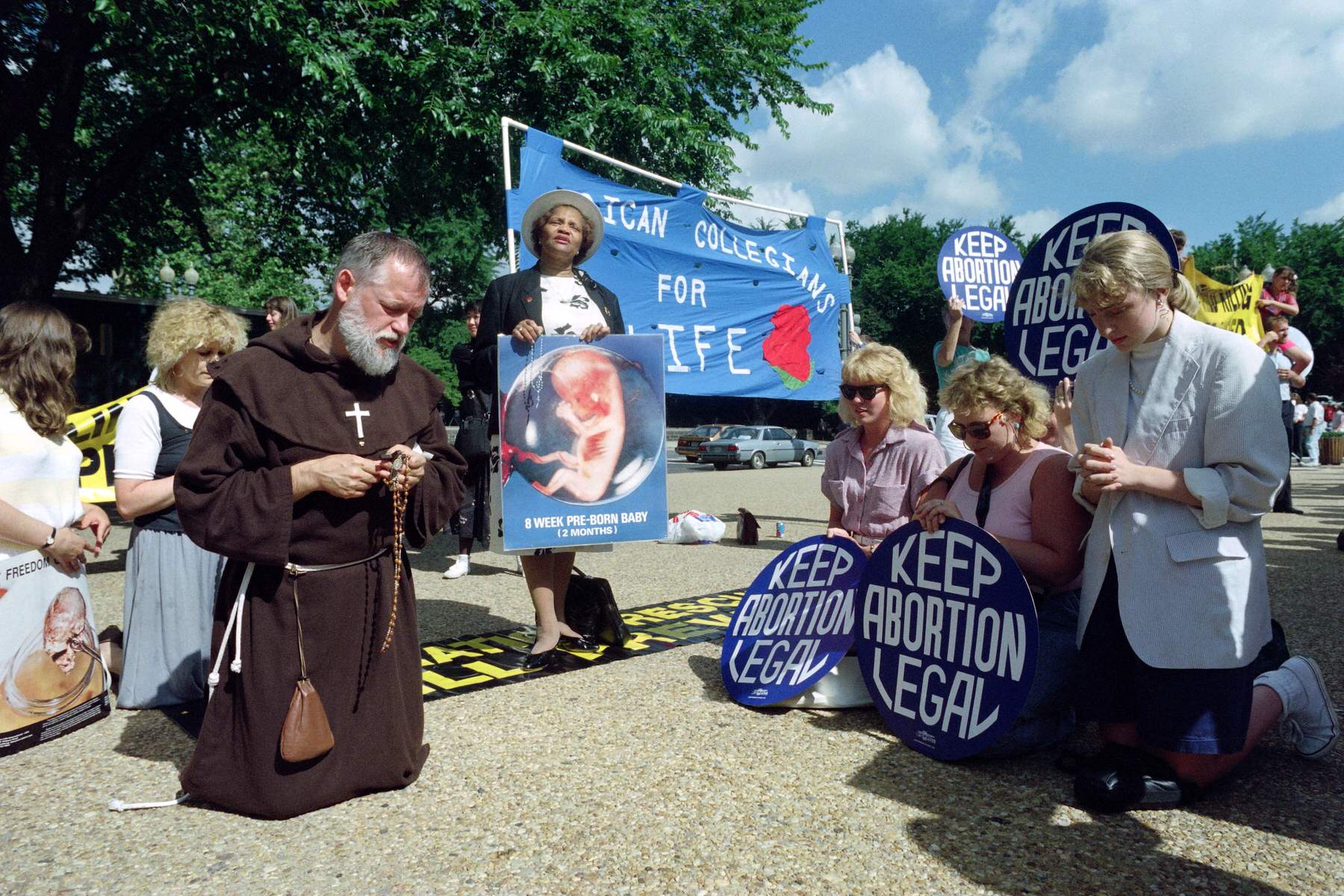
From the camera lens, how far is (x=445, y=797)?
295cm

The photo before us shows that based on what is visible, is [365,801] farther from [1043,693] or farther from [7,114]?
[7,114]

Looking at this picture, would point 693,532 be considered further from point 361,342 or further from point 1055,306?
point 361,342

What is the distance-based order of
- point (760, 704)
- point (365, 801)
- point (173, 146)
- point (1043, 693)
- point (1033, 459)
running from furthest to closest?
1. point (173, 146)
2. point (760, 704)
3. point (1033, 459)
4. point (1043, 693)
5. point (365, 801)

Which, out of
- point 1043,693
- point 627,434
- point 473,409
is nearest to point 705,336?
point 473,409

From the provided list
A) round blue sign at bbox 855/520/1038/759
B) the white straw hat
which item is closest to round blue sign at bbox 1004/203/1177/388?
round blue sign at bbox 855/520/1038/759

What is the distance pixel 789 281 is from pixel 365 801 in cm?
653

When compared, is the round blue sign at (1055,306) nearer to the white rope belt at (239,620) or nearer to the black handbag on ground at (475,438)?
the white rope belt at (239,620)

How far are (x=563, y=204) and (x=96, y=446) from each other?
485cm

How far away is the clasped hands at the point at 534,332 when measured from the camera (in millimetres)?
4324

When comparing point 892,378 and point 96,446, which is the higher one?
point 892,378

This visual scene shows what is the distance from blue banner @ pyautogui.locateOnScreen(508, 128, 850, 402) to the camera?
7.23 m

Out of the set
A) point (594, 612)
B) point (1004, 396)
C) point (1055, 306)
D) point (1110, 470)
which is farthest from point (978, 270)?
point (1110, 470)

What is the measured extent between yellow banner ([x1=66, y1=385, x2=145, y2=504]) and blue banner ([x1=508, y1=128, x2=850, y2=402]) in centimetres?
391

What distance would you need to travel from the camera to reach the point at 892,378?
13.6 ft
